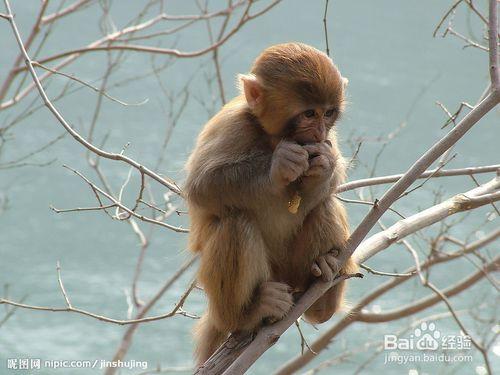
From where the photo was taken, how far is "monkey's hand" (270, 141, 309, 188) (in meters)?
4.42

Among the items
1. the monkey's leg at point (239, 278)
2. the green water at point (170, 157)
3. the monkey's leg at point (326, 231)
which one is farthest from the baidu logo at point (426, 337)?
the monkey's leg at point (239, 278)

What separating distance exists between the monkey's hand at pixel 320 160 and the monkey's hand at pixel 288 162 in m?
0.06

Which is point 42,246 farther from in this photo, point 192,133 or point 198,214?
point 198,214

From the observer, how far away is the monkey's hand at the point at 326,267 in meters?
4.72

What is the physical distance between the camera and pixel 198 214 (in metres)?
4.97

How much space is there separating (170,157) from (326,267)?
33.2 ft

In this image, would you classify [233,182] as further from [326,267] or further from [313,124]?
[326,267]

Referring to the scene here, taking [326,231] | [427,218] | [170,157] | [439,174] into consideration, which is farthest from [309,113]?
[170,157]

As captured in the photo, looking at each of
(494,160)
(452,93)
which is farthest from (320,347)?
(452,93)

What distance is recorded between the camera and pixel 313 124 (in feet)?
15.2

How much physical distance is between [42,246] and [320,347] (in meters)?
6.00

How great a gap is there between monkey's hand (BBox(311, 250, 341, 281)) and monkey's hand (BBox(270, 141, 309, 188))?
22.4 inches

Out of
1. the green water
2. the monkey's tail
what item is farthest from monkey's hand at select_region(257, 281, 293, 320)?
the green water

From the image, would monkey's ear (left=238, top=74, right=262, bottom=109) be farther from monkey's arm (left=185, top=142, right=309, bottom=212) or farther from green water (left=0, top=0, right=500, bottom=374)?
green water (left=0, top=0, right=500, bottom=374)
